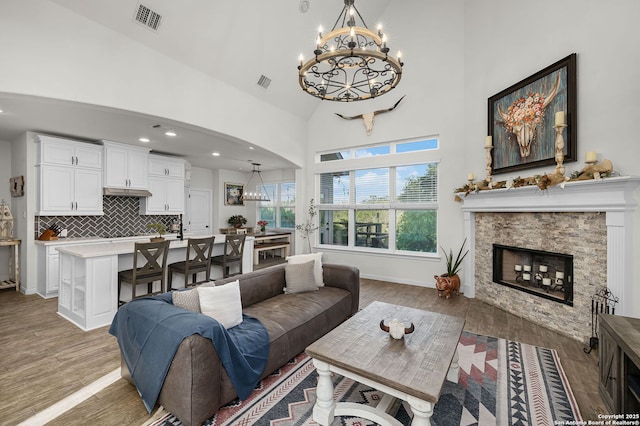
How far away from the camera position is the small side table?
15.9 ft

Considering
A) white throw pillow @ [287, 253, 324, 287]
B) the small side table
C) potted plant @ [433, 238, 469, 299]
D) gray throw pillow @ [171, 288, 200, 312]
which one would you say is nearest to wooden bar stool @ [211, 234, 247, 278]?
white throw pillow @ [287, 253, 324, 287]

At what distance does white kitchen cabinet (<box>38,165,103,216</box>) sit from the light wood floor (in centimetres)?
154

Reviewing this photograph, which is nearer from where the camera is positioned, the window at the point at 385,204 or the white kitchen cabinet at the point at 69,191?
the white kitchen cabinet at the point at 69,191

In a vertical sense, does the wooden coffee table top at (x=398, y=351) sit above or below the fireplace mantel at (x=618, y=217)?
below

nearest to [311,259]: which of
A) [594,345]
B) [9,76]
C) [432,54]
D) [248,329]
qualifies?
[248,329]

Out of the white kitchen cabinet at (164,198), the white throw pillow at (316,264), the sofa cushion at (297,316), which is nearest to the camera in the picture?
the sofa cushion at (297,316)

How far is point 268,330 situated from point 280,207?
713cm

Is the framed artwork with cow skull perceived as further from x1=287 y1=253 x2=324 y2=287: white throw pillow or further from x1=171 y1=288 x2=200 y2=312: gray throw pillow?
x1=171 y1=288 x2=200 y2=312: gray throw pillow

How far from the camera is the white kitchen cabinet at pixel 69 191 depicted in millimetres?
4859

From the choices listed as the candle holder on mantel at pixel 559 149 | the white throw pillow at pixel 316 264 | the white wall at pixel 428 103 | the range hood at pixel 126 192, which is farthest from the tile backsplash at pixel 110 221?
the candle holder on mantel at pixel 559 149

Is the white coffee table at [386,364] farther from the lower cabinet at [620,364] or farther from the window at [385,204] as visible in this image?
the window at [385,204]

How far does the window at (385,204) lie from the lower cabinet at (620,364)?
3.18 m

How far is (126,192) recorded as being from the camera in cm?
581

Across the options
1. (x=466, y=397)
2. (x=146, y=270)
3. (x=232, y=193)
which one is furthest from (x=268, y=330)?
(x=232, y=193)
